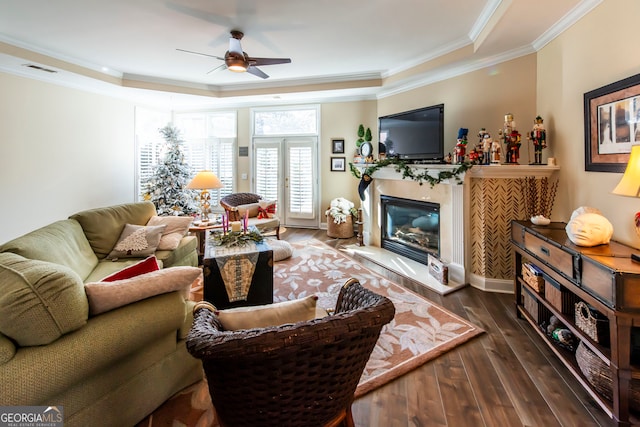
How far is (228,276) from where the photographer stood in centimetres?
286

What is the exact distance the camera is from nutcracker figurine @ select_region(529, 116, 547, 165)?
3176 millimetres

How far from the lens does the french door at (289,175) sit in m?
6.80

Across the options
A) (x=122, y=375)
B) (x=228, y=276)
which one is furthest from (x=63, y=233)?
(x=122, y=375)

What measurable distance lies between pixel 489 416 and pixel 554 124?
2.91 meters

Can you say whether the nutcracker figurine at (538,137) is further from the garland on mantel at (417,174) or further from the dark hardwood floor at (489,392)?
the dark hardwood floor at (489,392)

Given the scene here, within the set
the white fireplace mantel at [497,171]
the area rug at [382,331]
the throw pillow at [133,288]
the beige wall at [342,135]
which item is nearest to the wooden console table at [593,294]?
the area rug at [382,331]

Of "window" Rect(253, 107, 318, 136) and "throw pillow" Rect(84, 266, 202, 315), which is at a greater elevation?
"window" Rect(253, 107, 318, 136)

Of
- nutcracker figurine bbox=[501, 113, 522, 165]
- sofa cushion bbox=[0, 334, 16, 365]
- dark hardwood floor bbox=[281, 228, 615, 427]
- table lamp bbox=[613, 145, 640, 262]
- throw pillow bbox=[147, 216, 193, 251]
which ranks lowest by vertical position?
dark hardwood floor bbox=[281, 228, 615, 427]

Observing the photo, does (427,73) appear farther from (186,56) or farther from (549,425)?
(549,425)

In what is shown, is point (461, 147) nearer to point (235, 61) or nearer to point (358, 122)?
point (235, 61)

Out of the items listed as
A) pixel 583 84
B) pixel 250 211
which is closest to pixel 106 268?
pixel 250 211

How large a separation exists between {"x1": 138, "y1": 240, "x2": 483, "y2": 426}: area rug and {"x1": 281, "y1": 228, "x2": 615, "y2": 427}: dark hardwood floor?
87 mm

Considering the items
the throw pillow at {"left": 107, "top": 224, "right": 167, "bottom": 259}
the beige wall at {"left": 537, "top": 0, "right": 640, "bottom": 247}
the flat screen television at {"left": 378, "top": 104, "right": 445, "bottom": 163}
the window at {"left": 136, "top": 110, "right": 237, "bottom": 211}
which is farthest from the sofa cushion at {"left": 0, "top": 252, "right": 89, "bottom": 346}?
the window at {"left": 136, "top": 110, "right": 237, "bottom": 211}

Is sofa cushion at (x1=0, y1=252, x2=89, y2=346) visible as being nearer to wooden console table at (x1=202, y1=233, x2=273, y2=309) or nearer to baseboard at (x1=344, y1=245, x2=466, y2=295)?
wooden console table at (x1=202, y1=233, x2=273, y2=309)
